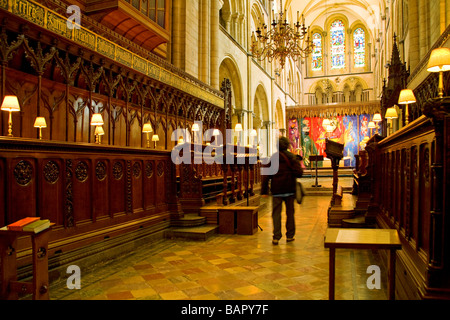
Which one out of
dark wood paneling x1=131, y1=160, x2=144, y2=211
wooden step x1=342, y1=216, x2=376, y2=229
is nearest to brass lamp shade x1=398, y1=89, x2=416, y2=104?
wooden step x1=342, y1=216, x2=376, y2=229

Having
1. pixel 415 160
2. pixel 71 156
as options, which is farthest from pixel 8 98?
pixel 415 160

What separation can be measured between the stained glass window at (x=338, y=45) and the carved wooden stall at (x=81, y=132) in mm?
31428

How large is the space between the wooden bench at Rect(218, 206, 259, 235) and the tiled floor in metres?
0.43

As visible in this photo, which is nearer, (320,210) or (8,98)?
(8,98)

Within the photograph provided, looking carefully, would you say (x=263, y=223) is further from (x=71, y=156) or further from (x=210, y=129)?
(x=210, y=129)

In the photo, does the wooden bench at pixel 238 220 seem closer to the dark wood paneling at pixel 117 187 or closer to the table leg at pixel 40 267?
the dark wood paneling at pixel 117 187

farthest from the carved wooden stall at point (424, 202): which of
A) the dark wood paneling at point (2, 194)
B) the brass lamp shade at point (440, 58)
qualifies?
the dark wood paneling at point (2, 194)

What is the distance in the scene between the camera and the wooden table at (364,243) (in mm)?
2178

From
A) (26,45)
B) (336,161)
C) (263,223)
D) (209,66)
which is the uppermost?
(209,66)

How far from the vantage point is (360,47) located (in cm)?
3719

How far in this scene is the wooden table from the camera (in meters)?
2.18

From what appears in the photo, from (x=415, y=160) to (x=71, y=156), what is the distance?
3.58 m

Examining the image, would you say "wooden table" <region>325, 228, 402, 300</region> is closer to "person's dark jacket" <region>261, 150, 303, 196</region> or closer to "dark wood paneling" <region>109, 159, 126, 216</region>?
"person's dark jacket" <region>261, 150, 303, 196</region>
